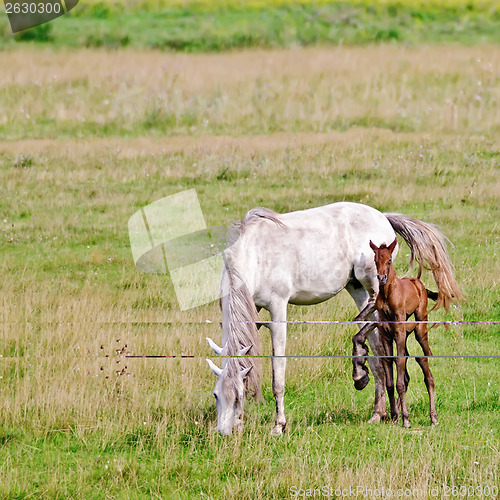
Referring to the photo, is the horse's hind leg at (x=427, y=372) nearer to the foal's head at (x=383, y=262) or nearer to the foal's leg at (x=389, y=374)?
the foal's leg at (x=389, y=374)

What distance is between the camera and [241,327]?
26.5 feet

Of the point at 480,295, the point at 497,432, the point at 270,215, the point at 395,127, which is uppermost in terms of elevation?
the point at 270,215

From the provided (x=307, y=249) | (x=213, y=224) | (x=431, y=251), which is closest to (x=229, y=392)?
(x=307, y=249)

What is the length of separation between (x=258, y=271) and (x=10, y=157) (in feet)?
50.5

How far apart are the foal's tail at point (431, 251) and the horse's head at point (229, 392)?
240 centimetres

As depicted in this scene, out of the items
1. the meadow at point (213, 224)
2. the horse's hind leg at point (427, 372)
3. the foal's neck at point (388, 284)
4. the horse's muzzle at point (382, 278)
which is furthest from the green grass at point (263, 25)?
the horse's muzzle at point (382, 278)

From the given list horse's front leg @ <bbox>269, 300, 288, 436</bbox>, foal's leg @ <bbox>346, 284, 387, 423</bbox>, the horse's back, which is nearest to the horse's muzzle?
foal's leg @ <bbox>346, 284, 387, 423</bbox>

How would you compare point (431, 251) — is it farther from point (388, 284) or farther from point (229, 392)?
point (229, 392)

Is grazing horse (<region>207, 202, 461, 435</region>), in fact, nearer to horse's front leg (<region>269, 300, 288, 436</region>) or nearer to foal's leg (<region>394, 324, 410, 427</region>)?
horse's front leg (<region>269, 300, 288, 436</region>)

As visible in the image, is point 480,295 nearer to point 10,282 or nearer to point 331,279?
point 331,279

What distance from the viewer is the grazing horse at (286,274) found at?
7.96 m

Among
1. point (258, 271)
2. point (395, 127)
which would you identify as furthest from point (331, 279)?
point (395, 127)

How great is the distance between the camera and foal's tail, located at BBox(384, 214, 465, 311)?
30.3 ft

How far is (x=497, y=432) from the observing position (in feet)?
27.8
